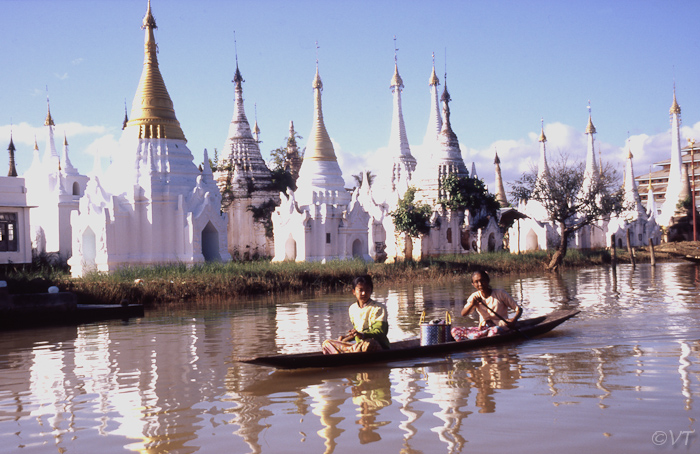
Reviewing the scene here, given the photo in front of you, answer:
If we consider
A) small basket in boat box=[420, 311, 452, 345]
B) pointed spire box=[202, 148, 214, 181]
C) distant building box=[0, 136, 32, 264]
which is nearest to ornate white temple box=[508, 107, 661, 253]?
pointed spire box=[202, 148, 214, 181]

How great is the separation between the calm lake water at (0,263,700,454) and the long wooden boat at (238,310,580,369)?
0.39 ft

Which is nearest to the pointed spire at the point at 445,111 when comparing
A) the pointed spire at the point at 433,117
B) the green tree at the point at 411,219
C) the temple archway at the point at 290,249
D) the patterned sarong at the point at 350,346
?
the pointed spire at the point at 433,117

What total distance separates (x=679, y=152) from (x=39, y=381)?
5608cm

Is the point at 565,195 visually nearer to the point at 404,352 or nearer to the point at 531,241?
the point at 531,241

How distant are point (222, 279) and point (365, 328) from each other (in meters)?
12.0

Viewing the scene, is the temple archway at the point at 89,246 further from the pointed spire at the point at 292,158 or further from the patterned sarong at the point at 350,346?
the pointed spire at the point at 292,158

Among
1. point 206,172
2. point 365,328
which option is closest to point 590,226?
point 206,172

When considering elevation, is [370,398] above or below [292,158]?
below

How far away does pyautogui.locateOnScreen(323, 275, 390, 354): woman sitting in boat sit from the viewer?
8531mm

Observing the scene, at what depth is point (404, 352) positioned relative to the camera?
29.1 ft

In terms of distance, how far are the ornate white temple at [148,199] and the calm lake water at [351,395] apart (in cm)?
1350

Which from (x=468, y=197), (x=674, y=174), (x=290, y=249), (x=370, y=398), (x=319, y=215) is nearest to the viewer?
(x=370, y=398)

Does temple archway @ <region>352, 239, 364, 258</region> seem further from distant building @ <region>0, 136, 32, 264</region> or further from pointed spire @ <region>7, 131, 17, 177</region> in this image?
pointed spire @ <region>7, 131, 17, 177</region>

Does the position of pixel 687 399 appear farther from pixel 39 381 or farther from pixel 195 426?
pixel 39 381
